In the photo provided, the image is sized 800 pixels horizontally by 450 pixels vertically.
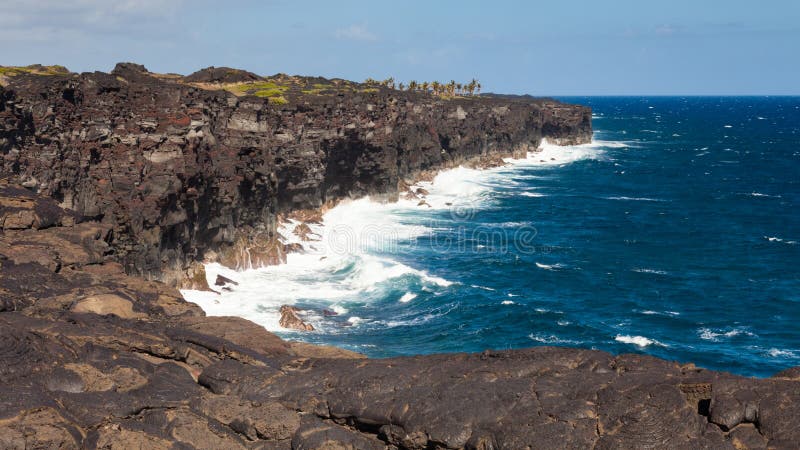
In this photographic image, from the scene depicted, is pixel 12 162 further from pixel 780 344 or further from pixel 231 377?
pixel 780 344

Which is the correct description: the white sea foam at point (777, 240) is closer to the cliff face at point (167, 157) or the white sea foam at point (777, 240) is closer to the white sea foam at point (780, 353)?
the white sea foam at point (780, 353)

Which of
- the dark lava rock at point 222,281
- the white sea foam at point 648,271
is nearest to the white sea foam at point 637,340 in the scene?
the white sea foam at point 648,271

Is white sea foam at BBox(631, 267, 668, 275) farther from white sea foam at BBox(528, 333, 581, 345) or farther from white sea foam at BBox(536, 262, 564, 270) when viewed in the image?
white sea foam at BBox(528, 333, 581, 345)

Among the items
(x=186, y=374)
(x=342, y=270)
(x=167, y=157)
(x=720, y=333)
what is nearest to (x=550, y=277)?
(x=720, y=333)

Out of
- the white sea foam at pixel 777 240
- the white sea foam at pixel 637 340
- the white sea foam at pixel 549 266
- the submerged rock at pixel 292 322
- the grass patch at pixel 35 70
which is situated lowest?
the white sea foam at pixel 637 340

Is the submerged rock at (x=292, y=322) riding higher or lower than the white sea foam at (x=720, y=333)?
higher

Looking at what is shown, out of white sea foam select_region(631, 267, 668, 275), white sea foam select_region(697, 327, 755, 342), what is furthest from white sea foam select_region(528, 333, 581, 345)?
white sea foam select_region(631, 267, 668, 275)

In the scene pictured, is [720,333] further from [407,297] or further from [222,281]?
[222,281]

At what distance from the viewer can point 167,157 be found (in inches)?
2389

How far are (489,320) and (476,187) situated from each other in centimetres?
7631

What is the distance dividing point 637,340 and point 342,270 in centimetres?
Answer: 3142

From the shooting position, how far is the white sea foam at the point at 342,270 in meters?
62.4

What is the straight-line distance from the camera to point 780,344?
58.2m

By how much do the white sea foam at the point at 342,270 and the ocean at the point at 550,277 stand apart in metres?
0.25
